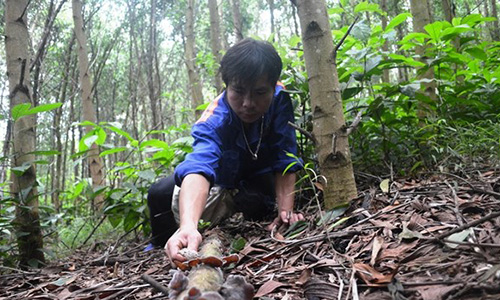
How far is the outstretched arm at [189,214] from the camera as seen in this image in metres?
1.40

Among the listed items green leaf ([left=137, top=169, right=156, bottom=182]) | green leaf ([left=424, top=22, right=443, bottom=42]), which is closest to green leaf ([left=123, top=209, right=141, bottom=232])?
green leaf ([left=137, top=169, right=156, bottom=182])

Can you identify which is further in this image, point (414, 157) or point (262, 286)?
point (414, 157)

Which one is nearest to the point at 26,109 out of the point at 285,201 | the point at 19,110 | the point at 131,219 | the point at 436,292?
the point at 19,110

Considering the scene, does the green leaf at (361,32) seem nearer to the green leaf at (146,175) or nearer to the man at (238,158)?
the man at (238,158)

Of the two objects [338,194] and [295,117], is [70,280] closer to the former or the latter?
[338,194]

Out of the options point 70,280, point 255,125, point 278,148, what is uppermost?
point 255,125

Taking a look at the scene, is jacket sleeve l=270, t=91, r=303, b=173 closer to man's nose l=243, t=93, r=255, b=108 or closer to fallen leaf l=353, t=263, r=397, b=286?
man's nose l=243, t=93, r=255, b=108

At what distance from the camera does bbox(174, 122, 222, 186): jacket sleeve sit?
1.78 metres

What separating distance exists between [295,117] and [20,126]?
1.74 meters

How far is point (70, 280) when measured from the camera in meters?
1.72

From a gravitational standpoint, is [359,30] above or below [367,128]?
above

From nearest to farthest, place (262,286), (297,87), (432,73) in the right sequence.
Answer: (262,286) < (297,87) < (432,73)

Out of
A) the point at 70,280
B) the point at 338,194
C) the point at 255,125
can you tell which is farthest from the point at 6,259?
the point at 338,194

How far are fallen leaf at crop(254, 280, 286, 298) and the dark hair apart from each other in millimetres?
1128
